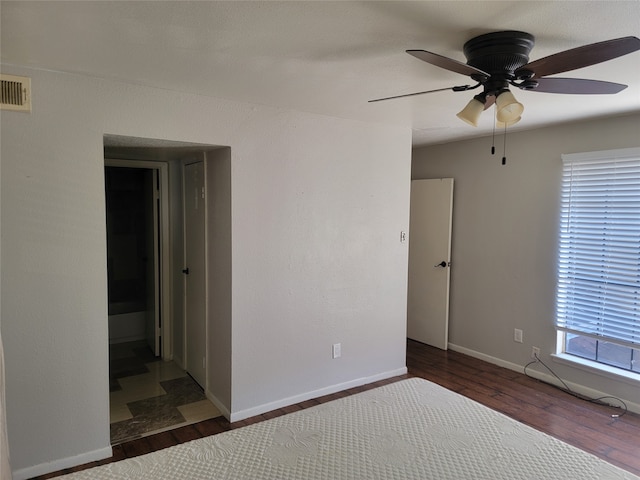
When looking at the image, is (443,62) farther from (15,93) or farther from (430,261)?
(430,261)

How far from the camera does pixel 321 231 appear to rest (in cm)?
339

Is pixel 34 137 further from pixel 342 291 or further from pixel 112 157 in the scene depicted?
pixel 342 291

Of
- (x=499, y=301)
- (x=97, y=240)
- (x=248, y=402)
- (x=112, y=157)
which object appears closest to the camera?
(x=97, y=240)

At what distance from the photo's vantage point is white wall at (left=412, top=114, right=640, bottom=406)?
362 cm

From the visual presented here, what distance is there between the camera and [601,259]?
3.45 meters

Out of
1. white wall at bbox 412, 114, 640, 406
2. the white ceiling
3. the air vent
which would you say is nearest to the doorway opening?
the air vent

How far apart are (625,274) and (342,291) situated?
215 centimetres

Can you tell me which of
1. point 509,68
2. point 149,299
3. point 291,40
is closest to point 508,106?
point 509,68

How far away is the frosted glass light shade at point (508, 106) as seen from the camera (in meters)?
1.82

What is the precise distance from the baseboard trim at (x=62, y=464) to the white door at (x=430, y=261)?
11.1 feet

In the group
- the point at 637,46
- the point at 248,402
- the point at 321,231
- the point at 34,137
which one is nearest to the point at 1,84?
the point at 34,137

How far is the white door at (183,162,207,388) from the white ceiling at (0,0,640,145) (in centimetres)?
103

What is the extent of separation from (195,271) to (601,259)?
10.8 feet

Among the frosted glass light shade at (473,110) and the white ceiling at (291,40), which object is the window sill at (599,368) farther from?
the frosted glass light shade at (473,110)
